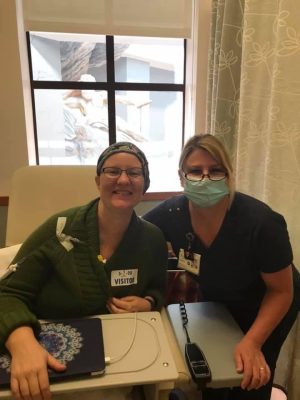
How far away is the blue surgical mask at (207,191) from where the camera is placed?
1184 mm

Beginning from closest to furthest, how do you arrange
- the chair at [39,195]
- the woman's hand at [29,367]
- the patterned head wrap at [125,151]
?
the woman's hand at [29,367] < the patterned head wrap at [125,151] < the chair at [39,195]

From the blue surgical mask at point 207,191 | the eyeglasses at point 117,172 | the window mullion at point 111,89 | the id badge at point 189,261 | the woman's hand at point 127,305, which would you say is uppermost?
the window mullion at point 111,89

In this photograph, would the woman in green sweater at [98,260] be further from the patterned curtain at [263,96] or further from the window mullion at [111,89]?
the window mullion at [111,89]

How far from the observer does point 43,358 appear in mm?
812

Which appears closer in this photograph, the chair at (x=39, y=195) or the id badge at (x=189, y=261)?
the id badge at (x=189, y=261)

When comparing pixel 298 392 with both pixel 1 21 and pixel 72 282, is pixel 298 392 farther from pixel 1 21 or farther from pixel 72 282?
pixel 1 21

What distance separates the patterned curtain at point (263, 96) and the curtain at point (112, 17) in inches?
14.7

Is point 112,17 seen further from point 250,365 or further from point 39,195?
point 250,365

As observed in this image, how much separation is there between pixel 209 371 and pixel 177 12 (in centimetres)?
220

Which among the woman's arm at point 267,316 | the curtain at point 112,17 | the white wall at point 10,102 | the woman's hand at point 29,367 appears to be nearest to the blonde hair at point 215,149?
the woman's arm at point 267,316

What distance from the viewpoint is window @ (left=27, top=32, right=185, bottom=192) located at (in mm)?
2448

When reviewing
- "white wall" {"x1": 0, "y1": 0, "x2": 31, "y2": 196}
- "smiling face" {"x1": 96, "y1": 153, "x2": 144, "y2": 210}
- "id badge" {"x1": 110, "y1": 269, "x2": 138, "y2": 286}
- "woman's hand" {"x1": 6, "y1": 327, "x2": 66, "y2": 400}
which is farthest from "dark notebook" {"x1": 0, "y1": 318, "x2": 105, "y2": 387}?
"white wall" {"x1": 0, "y1": 0, "x2": 31, "y2": 196}

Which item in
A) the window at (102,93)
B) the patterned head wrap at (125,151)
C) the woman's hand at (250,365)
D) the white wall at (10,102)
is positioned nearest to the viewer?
the woman's hand at (250,365)

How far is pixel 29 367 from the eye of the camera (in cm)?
78
